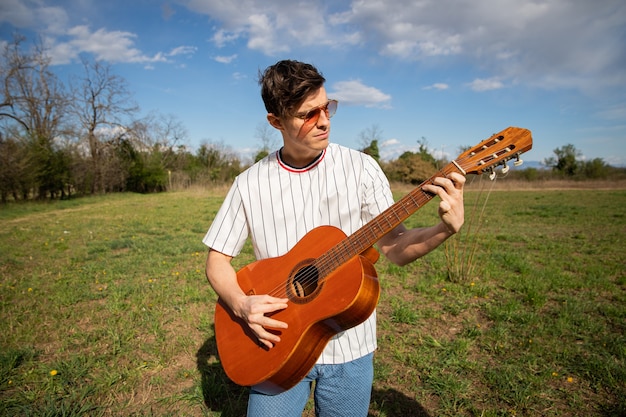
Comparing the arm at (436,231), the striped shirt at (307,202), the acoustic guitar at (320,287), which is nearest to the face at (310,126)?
the striped shirt at (307,202)

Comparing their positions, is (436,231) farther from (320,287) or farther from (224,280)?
(224,280)

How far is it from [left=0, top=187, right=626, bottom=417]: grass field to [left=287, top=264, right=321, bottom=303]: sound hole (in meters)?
1.91

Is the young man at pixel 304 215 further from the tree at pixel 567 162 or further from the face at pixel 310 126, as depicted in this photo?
the tree at pixel 567 162

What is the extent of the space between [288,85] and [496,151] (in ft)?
3.66

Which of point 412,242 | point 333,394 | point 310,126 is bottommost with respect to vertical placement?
point 333,394

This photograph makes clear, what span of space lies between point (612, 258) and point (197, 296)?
360 inches

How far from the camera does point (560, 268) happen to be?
6887 mm

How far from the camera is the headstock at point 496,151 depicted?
1.58 metres

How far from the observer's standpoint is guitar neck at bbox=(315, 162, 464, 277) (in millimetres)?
1678

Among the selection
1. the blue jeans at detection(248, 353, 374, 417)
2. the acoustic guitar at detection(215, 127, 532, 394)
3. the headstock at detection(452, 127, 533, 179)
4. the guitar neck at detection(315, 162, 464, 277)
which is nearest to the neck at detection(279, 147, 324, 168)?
the acoustic guitar at detection(215, 127, 532, 394)

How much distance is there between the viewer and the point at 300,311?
182 cm

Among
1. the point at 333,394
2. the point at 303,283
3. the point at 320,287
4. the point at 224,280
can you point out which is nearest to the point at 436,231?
the point at 320,287

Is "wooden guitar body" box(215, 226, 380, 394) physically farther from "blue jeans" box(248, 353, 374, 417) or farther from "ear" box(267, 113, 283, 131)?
"ear" box(267, 113, 283, 131)

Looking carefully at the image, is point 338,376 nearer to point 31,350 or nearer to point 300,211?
point 300,211
